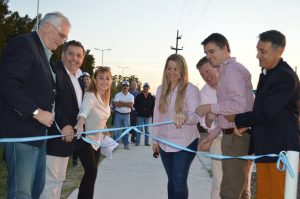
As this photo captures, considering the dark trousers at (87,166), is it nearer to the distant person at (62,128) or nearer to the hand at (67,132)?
the distant person at (62,128)

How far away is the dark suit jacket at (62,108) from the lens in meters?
4.20

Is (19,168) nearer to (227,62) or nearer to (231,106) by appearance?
(231,106)

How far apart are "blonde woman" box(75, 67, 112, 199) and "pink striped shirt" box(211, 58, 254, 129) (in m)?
1.47

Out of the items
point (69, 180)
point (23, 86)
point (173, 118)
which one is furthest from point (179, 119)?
point (69, 180)

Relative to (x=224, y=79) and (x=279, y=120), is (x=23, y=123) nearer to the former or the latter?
(x=224, y=79)

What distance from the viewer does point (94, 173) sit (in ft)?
15.8

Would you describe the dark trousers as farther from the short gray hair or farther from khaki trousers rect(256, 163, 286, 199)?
khaki trousers rect(256, 163, 286, 199)

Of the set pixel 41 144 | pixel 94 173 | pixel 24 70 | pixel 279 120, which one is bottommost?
pixel 94 173

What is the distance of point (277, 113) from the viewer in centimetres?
341

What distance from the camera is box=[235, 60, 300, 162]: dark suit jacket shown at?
334 centimetres

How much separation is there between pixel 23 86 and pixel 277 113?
1.96 meters

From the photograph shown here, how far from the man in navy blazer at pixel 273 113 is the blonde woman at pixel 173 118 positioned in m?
1.01

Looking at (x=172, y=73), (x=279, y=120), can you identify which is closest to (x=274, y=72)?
(x=279, y=120)

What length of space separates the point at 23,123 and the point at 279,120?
6.49ft
